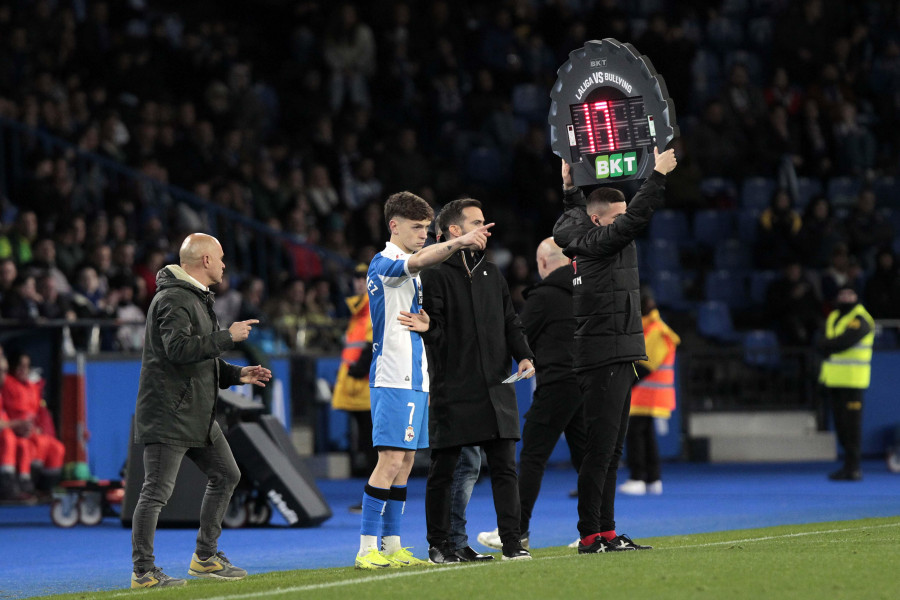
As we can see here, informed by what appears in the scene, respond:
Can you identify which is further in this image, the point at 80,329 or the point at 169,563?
the point at 80,329

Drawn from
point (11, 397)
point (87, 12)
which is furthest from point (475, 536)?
point (87, 12)

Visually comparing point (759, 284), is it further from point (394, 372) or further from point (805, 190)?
point (394, 372)

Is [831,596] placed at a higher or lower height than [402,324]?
lower

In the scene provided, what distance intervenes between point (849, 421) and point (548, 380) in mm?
8116

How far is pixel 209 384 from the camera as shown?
8.75 m

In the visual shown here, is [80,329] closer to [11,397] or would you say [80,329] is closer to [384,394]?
[11,397]

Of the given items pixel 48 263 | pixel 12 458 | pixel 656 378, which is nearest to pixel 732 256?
pixel 656 378

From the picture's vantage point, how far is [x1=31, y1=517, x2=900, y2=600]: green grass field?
7.10m

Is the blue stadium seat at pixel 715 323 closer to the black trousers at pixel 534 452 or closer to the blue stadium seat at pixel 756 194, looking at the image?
the blue stadium seat at pixel 756 194

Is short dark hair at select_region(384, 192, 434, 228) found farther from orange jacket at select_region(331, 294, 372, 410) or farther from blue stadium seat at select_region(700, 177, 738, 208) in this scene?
blue stadium seat at select_region(700, 177, 738, 208)

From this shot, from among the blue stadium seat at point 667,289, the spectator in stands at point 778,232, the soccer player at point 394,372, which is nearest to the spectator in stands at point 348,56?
the blue stadium seat at point 667,289

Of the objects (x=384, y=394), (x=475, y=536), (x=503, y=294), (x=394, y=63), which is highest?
(x=394, y=63)

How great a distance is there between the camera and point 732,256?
2494cm

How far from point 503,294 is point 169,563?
10.2 feet
